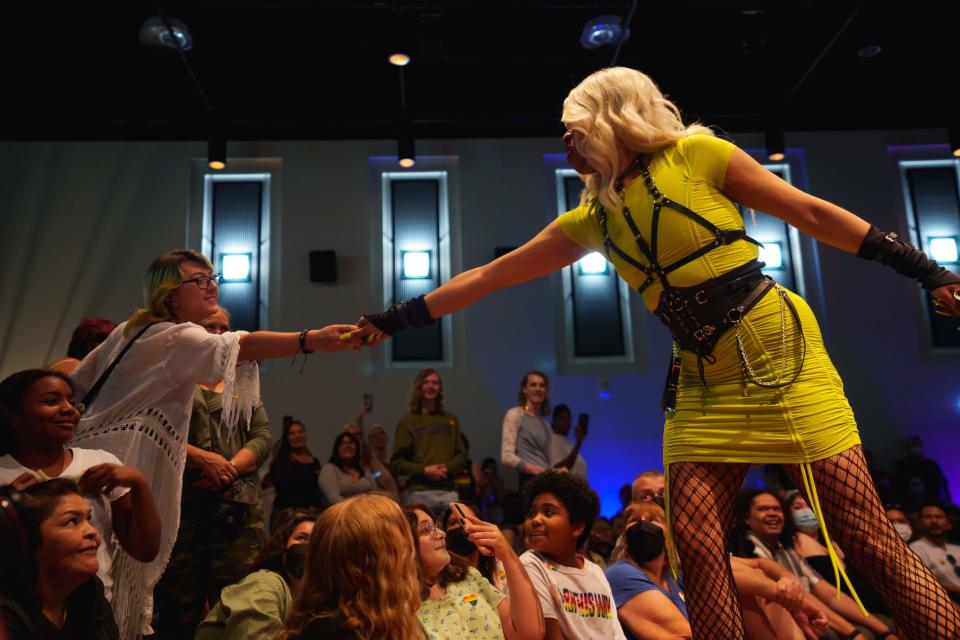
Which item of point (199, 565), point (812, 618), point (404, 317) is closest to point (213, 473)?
point (199, 565)

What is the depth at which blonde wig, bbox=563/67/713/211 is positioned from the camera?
190cm

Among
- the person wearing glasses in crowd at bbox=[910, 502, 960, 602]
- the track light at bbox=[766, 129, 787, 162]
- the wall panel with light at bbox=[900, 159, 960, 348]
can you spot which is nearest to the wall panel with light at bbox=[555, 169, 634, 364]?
the track light at bbox=[766, 129, 787, 162]

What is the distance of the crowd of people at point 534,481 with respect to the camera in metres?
1.71

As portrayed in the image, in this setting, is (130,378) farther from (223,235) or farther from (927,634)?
(223,235)

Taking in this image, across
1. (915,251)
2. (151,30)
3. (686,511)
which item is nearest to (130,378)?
(686,511)

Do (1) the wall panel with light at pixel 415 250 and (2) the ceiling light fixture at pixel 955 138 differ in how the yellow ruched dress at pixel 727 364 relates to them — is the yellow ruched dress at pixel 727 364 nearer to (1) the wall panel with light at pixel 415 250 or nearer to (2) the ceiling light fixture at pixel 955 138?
(1) the wall panel with light at pixel 415 250

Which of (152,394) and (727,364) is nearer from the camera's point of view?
(727,364)

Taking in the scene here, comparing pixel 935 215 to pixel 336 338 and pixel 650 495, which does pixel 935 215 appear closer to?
pixel 650 495

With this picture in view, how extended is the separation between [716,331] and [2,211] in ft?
31.4

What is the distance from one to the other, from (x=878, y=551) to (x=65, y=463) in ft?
7.48

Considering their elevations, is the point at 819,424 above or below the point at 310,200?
below

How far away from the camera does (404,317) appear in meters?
2.46

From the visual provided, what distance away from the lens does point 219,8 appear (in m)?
8.07

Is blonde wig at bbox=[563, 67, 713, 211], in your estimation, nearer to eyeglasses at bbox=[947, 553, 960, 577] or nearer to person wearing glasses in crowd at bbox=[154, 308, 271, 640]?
person wearing glasses in crowd at bbox=[154, 308, 271, 640]
